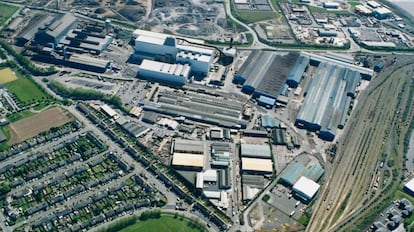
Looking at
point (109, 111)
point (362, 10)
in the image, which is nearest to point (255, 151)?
point (109, 111)

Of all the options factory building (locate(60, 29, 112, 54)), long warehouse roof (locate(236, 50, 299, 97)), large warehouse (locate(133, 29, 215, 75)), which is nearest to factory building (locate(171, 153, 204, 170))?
long warehouse roof (locate(236, 50, 299, 97))

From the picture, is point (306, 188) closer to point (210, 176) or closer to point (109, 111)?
point (210, 176)

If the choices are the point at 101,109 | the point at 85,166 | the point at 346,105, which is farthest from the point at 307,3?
the point at 85,166

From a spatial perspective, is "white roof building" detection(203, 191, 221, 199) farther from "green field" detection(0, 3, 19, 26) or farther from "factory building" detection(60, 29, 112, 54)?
"green field" detection(0, 3, 19, 26)

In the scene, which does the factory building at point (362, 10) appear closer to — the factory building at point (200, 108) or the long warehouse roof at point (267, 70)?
the long warehouse roof at point (267, 70)

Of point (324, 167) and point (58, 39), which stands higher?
point (58, 39)

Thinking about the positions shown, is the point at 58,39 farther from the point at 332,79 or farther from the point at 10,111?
the point at 332,79
